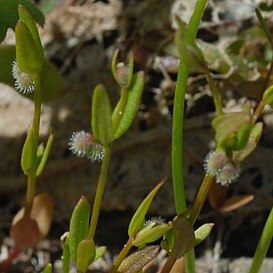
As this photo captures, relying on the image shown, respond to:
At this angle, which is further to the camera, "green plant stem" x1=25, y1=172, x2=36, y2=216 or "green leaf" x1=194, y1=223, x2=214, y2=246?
"green plant stem" x1=25, y1=172, x2=36, y2=216

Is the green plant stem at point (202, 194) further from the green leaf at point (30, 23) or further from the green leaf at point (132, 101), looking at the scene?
the green leaf at point (30, 23)

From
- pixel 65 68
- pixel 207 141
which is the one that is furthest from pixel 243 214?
pixel 65 68

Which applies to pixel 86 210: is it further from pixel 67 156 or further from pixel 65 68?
pixel 65 68

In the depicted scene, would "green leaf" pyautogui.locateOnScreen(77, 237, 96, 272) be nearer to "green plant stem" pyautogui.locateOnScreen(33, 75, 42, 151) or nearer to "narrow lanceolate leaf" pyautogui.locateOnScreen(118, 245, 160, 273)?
"narrow lanceolate leaf" pyautogui.locateOnScreen(118, 245, 160, 273)

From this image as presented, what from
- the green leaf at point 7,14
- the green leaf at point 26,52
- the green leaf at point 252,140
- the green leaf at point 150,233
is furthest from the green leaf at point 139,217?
the green leaf at point 7,14

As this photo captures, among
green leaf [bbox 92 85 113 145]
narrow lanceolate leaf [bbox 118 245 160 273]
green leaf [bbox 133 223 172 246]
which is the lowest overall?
narrow lanceolate leaf [bbox 118 245 160 273]

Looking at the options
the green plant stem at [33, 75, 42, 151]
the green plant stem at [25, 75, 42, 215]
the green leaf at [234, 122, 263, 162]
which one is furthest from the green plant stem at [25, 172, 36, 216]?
the green leaf at [234, 122, 263, 162]

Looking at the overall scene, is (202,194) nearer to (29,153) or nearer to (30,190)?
(29,153)

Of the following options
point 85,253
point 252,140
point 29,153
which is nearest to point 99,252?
point 85,253
